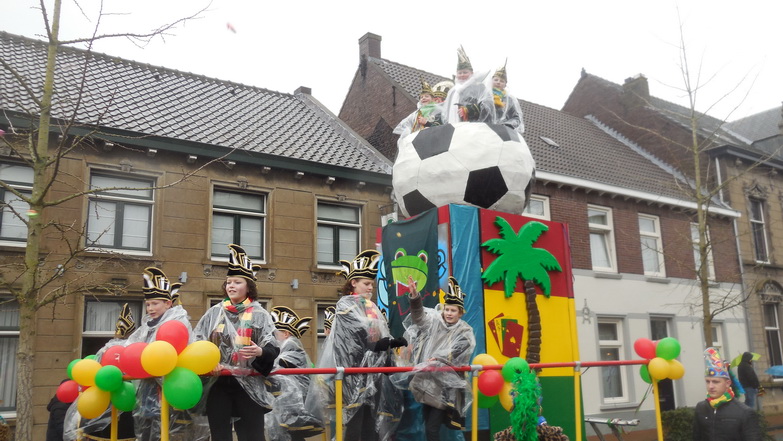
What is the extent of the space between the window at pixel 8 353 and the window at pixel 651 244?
1584cm

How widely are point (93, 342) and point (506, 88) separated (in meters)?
8.54

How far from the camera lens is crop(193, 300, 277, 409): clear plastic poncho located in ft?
17.4

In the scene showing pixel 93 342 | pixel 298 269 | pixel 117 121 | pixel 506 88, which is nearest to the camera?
pixel 506 88

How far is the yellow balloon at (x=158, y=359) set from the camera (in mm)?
4543

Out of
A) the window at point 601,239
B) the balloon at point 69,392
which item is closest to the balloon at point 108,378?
the balloon at point 69,392

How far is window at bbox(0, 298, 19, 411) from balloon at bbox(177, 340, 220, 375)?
27.5 ft

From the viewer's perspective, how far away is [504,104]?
926cm

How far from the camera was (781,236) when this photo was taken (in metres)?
23.7

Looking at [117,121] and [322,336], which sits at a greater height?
[117,121]

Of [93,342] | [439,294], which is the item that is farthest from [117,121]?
[439,294]

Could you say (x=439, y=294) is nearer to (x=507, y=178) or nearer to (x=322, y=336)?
(x=507, y=178)

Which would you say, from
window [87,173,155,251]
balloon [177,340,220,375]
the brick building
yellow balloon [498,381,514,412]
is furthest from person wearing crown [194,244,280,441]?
window [87,173,155,251]

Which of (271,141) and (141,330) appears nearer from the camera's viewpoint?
(141,330)

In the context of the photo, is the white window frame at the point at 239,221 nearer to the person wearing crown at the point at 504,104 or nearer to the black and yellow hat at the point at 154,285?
the person wearing crown at the point at 504,104
